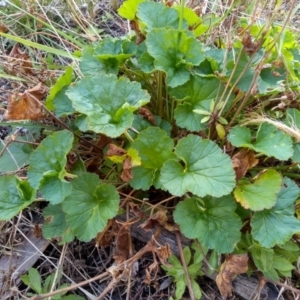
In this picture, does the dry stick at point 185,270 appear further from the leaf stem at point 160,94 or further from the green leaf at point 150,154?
the leaf stem at point 160,94

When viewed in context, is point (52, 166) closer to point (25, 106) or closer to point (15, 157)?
point (25, 106)

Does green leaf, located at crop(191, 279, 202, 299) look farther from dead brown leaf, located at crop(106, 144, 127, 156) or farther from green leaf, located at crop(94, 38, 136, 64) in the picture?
green leaf, located at crop(94, 38, 136, 64)

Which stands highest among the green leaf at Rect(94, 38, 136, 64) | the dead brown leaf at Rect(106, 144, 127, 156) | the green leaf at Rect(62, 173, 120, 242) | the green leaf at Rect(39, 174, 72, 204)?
the green leaf at Rect(94, 38, 136, 64)

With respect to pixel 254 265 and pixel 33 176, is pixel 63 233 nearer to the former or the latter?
pixel 33 176

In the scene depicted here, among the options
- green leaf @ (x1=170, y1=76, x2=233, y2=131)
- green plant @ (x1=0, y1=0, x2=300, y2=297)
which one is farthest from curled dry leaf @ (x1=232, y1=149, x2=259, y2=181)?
green leaf @ (x1=170, y1=76, x2=233, y2=131)

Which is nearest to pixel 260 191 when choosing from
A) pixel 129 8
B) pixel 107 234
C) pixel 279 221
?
pixel 279 221
